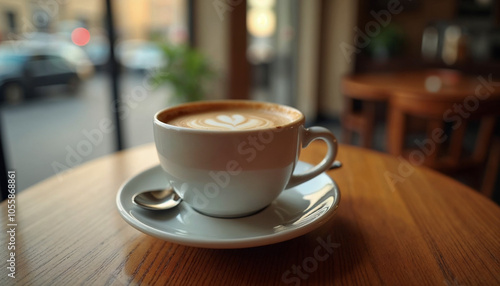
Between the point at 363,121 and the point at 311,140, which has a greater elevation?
the point at 311,140

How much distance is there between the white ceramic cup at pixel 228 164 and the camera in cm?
54

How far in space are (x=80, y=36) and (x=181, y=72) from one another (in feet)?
2.38

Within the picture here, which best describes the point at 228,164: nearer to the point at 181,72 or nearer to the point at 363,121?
the point at 181,72

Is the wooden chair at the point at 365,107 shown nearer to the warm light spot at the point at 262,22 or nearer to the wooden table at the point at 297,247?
the warm light spot at the point at 262,22

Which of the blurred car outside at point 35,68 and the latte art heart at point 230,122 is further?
the blurred car outside at point 35,68

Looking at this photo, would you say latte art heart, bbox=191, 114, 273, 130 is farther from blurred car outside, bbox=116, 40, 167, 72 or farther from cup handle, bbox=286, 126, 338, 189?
blurred car outside, bbox=116, 40, 167, 72

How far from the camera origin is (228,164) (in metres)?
0.54

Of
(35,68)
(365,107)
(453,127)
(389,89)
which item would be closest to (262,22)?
(365,107)

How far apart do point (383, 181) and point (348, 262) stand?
1.17 feet

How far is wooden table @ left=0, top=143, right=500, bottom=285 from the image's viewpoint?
49 cm

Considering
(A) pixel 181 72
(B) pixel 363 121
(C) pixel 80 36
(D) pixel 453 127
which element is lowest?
(B) pixel 363 121

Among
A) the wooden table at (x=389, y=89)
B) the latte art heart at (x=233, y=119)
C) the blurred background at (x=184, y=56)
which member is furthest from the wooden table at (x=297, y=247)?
the wooden table at (x=389, y=89)

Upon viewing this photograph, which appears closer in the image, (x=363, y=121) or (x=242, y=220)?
(x=242, y=220)

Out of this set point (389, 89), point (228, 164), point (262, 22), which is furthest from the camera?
point (262, 22)
